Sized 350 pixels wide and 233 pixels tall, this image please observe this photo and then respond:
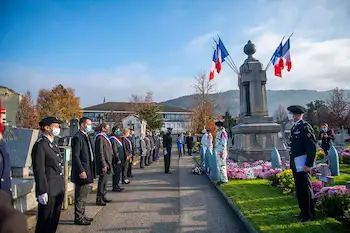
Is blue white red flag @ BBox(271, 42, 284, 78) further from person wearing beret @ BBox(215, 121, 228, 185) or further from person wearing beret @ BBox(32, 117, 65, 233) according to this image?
person wearing beret @ BBox(32, 117, 65, 233)

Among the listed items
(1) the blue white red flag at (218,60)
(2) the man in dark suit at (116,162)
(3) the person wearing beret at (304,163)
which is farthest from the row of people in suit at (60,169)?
(1) the blue white red flag at (218,60)

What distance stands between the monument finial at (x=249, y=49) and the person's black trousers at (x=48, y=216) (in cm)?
1510

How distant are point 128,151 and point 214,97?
37.3 meters

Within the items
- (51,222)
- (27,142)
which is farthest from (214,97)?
(51,222)

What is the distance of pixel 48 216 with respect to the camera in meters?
4.71

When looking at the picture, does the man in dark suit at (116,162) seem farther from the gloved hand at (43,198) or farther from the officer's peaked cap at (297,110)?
the officer's peaked cap at (297,110)

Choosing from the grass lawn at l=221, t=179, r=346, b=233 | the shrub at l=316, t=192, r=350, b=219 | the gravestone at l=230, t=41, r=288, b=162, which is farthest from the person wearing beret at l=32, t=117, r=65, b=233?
the gravestone at l=230, t=41, r=288, b=162

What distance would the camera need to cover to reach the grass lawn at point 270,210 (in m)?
5.04

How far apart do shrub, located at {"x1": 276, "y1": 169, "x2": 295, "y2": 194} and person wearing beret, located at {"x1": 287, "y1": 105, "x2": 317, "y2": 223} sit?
93.2 inches

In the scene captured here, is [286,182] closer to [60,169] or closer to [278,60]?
[60,169]

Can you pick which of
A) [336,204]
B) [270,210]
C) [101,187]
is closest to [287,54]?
[270,210]

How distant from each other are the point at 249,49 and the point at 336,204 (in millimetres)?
13521

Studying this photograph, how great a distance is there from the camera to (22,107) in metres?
48.5

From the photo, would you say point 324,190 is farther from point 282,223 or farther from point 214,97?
point 214,97
